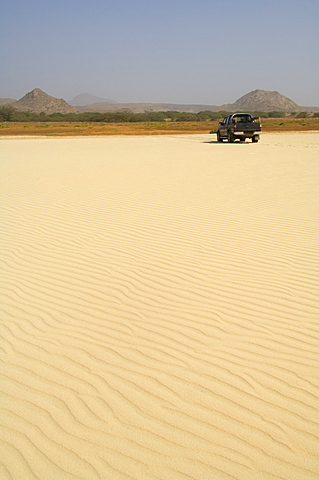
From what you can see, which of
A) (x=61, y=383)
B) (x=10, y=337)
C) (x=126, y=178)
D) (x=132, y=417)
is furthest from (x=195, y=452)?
(x=126, y=178)

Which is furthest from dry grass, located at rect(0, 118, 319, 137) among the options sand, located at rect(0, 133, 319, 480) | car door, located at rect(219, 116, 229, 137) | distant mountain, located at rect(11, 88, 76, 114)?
distant mountain, located at rect(11, 88, 76, 114)

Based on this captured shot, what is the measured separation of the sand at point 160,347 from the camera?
249cm

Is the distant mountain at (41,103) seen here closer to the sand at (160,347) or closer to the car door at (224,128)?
the car door at (224,128)

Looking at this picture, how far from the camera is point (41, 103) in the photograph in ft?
562

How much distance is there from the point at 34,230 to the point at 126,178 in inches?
230

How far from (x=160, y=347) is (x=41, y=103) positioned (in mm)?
180619

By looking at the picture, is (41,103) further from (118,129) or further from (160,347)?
(160,347)

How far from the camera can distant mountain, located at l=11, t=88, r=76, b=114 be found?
164875mm

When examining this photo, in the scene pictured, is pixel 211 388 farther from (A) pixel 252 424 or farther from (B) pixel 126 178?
(B) pixel 126 178

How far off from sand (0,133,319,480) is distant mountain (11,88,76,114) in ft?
542

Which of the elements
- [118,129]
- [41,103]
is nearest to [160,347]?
[118,129]

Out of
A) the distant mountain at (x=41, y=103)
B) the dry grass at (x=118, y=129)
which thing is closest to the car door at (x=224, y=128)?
the dry grass at (x=118, y=129)

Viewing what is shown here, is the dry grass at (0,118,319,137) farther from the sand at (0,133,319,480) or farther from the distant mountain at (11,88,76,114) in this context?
the distant mountain at (11,88,76,114)

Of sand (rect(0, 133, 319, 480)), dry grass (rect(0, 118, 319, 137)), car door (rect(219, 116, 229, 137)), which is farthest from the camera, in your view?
dry grass (rect(0, 118, 319, 137))
